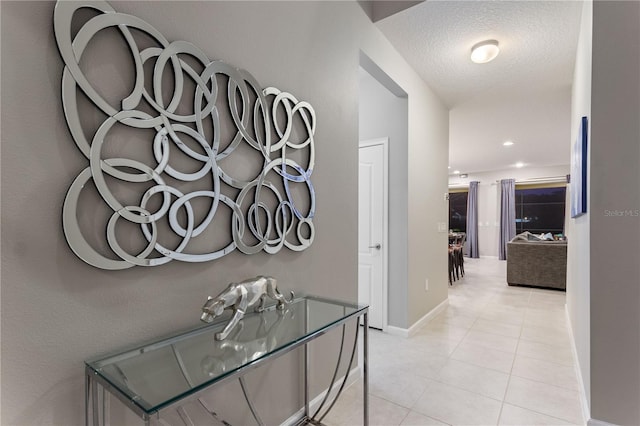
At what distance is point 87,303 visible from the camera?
0.95 metres

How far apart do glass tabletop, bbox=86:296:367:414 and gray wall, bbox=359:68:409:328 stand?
1887mm

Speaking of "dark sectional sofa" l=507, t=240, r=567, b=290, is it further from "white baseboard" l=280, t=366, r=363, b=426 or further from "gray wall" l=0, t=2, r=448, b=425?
"gray wall" l=0, t=2, r=448, b=425

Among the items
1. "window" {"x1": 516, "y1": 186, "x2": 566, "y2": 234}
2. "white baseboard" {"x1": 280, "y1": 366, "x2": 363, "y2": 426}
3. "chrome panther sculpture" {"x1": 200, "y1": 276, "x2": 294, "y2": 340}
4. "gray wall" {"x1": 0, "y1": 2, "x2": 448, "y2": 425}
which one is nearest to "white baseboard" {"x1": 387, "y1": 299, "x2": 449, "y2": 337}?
"white baseboard" {"x1": 280, "y1": 366, "x2": 363, "y2": 426}

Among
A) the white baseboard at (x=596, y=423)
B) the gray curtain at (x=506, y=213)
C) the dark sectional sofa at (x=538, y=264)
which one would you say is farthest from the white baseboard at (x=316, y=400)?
the gray curtain at (x=506, y=213)

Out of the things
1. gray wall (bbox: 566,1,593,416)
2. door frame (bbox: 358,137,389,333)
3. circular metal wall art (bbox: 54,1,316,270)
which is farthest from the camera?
door frame (bbox: 358,137,389,333)

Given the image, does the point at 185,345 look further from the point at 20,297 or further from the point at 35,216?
the point at 35,216

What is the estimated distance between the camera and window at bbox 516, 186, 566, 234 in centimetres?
904

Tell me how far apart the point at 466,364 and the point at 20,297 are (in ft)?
9.09

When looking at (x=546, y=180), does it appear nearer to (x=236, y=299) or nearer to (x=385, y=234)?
(x=385, y=234)

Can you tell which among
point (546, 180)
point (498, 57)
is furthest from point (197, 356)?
point (546, 180)

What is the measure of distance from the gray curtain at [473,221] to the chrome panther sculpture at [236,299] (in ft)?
32.4

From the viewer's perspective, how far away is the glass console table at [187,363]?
81 centimetres

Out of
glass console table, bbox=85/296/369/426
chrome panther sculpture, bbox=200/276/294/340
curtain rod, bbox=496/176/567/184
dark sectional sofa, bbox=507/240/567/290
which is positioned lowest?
dark sectional sofa, bbox=507/240/567/290

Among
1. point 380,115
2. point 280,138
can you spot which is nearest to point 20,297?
point 280,138
